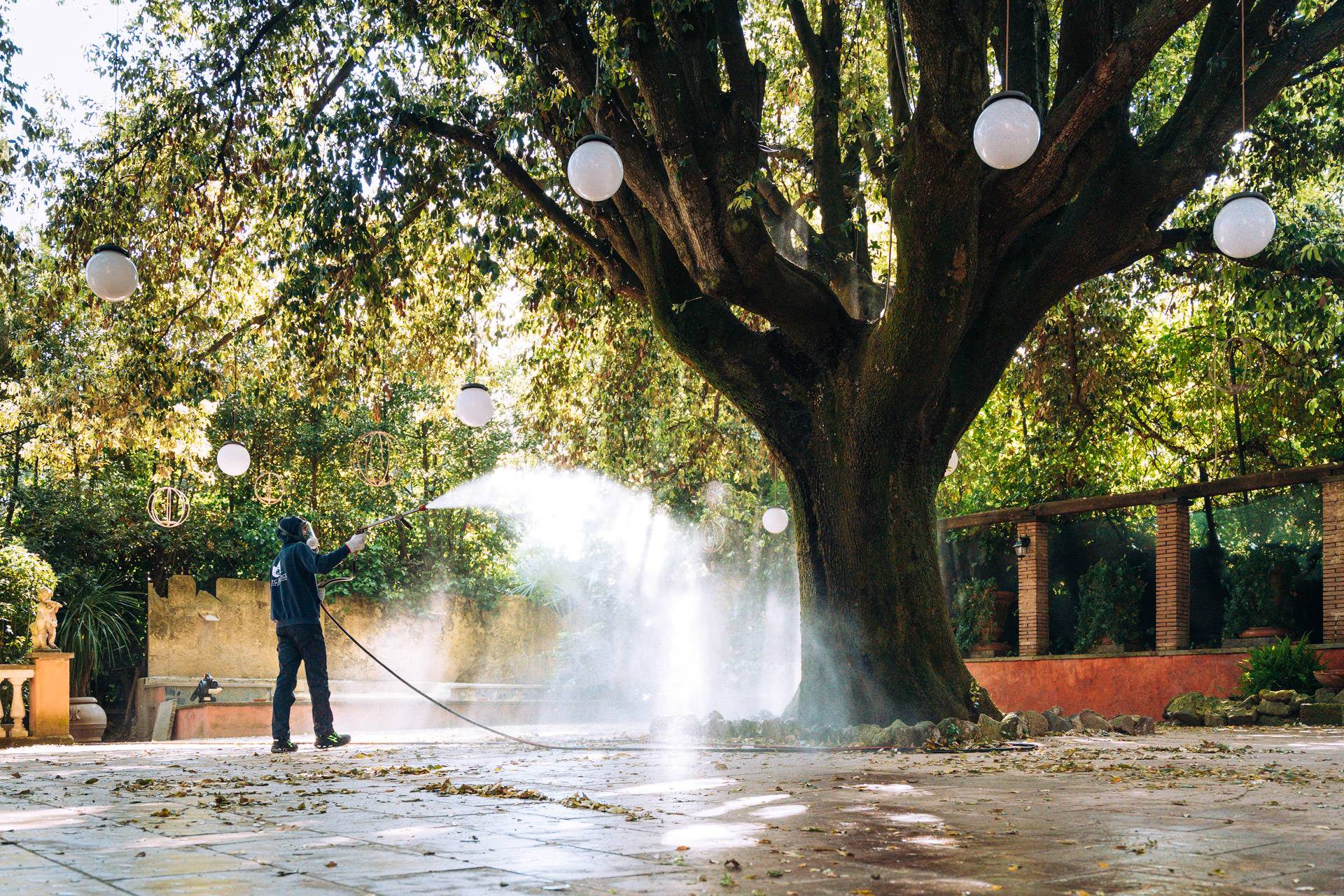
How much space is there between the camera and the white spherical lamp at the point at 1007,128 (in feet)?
22.6

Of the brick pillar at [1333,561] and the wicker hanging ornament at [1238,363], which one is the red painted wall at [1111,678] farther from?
the wicker hanging ornament at [1238,363]

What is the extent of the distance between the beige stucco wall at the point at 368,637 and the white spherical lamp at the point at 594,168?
1182 cm

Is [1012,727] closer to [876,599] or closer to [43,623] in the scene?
[876,599]

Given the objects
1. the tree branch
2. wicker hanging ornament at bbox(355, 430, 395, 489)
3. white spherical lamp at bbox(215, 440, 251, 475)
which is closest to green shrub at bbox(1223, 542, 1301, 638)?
the tree branch

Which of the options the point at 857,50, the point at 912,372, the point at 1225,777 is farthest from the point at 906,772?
the point at 857,50

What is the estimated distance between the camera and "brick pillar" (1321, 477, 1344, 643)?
13234 mm

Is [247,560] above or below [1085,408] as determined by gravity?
below

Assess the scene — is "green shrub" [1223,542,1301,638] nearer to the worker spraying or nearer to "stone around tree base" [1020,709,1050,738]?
"stone around tree base" [1020,709,1050,738]

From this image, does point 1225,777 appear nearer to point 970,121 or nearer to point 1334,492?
point 970,121

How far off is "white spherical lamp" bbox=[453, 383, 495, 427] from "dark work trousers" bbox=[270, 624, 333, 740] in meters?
2.99

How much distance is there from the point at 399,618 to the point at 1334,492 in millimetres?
14051

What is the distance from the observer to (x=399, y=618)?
66.0 feet

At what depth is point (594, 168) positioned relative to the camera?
7691mm

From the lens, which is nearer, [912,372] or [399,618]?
[912,372]
